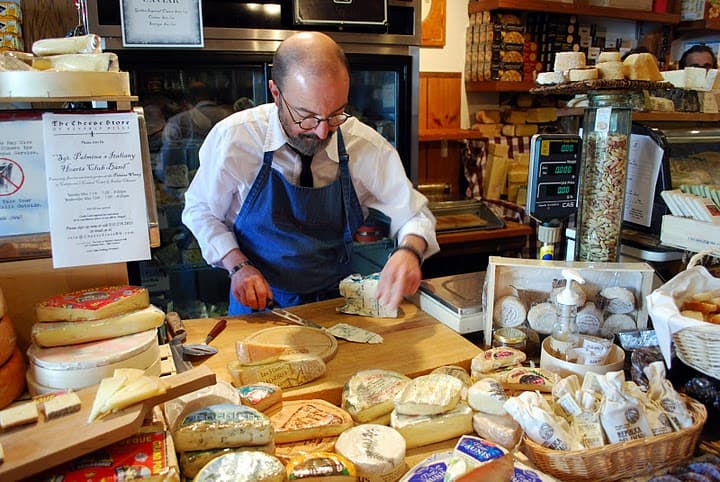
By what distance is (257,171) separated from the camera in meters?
2.01

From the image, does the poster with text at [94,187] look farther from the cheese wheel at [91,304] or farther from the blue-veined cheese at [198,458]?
the blue-veined cheese at [198,458]

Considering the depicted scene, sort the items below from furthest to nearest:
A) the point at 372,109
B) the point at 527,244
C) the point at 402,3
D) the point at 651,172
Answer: the point at 527,244, the point at 372,109, the point at 402,3, the point at 651,172

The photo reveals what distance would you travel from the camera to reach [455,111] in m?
4.13

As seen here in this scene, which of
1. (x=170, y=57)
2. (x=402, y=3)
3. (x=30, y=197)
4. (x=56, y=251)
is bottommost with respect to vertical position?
(x=56, y=251)

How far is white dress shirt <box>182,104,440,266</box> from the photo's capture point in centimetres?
196

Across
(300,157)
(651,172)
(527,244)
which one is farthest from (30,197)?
(527,244)

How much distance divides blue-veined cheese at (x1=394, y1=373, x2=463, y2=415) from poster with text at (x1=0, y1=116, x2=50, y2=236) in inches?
31.9

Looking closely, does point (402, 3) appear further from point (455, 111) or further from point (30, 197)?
point (30, 197)

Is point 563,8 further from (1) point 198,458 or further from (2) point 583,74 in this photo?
(1) point 198,458

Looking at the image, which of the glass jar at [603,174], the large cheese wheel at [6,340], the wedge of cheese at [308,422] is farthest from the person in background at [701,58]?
the large cheese wheel at [6,340]

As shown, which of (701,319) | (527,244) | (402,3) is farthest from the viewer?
A: (527,244)

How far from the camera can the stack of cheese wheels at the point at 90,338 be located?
1.03 m

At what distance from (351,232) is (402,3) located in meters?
1.39

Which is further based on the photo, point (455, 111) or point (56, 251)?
point (455, 111)
